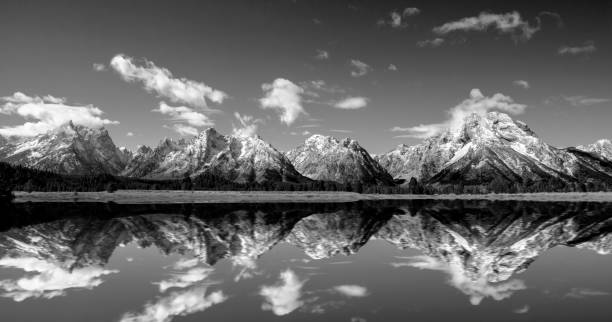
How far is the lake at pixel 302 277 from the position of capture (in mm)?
28844

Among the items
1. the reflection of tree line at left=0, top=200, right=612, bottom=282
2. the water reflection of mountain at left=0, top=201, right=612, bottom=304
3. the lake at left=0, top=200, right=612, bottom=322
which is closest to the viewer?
the lake at left=0, top=200, right=612, bottom=322

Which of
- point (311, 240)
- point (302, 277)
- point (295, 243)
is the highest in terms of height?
point (311, 240)

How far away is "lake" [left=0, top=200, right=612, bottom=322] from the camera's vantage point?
1136 inches

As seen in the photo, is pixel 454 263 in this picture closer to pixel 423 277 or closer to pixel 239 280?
pixel 423 277

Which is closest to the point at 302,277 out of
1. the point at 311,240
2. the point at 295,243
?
the point at 295,243

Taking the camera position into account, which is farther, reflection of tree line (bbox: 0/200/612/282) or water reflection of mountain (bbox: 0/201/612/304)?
reflection of tree line (bbox: 0/200/612/282)

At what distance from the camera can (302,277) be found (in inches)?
1572

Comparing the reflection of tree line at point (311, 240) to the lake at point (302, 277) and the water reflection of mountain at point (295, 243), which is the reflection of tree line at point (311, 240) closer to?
the water reflection of mountain at point (295, 243)

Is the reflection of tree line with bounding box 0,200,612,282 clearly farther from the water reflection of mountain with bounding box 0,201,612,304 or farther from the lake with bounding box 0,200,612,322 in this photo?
the lake with bounding box 0,200,612,322

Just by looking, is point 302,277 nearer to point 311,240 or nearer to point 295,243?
point 295,243

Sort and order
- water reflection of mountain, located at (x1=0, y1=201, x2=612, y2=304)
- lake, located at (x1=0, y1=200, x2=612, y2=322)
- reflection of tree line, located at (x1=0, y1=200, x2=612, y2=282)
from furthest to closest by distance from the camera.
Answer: reflection of tree line, located at (x1=0, y1=200, x2=612, y2=282)
water reflection of mountain, located at (x1=0, y1=201, x2=612, y2=304)
lake, located at (x1=0, y1=200, x2=612, y2=322)

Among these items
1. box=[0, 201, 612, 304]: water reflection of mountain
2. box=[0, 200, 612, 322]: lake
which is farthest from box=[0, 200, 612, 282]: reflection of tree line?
box=[0, 200, 612, 322]: lake

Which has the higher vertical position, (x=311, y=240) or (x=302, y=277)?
(x=311, y=240)

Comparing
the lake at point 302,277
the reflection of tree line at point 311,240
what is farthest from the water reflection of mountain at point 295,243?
the lake at point 302,277
